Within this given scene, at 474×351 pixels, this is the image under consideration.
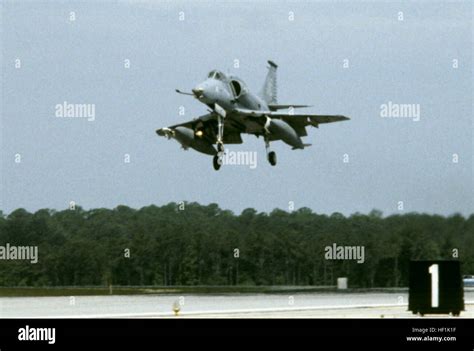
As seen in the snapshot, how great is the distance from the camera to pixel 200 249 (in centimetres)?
4788

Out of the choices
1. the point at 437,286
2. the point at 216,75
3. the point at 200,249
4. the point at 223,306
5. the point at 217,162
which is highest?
the point at 216,75

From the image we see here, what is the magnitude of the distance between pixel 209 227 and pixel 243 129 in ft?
25.4

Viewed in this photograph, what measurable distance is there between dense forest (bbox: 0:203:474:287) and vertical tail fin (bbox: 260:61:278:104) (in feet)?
16.7

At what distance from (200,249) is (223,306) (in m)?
14.2

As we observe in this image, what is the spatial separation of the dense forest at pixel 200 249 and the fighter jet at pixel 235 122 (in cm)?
488

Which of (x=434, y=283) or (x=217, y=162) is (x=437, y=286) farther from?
(x=217, y=162)

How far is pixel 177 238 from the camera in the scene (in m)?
49.7

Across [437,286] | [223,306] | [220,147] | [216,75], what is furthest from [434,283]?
[216,75]

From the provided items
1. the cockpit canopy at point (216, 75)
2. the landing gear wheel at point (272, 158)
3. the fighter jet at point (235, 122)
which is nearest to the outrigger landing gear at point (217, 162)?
the fighter jet at point (235, 122)

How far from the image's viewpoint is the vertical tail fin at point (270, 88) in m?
46.8

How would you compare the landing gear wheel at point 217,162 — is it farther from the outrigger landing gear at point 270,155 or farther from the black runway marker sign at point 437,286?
the black runway marker sign at point 437,286
